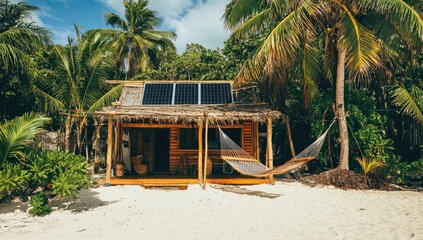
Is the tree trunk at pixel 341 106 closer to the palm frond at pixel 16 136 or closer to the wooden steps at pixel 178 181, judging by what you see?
the wooden steps at pixel 178 181

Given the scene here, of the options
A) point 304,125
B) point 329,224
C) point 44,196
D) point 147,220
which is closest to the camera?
point 329,224

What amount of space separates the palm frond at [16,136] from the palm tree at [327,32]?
17.7 feet

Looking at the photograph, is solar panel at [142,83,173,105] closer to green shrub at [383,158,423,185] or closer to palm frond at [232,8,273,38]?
palm frond at [232,8,273,38]

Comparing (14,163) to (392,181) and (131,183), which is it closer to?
(131,183)

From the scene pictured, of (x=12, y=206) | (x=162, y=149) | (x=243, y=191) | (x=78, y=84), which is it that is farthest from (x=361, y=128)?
(x=78, y=84)

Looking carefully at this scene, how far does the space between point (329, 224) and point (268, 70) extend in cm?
437

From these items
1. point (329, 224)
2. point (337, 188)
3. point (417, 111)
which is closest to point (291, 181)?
point (337, 188)

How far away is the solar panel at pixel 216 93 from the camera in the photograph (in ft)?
35.6

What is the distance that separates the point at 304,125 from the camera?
12.5 metres

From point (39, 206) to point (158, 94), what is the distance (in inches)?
235

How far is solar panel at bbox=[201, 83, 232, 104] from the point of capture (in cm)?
1086

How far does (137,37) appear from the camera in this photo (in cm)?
1720

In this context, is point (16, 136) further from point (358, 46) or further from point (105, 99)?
point (358, 46)

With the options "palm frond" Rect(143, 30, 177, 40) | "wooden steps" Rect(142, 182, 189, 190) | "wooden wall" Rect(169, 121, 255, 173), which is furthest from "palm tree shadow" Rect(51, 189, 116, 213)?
"palm frond" Rect(143, 30, 177, 40)
